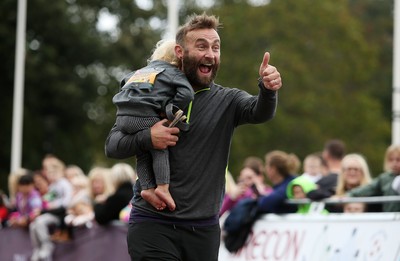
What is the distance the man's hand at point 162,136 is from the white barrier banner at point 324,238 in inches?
144

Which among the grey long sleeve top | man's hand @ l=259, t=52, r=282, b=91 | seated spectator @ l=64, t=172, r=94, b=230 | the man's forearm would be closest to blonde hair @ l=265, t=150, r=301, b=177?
seated spectator @ l=64, t=172, r=94, b=230

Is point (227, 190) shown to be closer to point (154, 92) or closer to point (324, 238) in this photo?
point (324, 238)

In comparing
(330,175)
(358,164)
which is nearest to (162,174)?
(358,164)

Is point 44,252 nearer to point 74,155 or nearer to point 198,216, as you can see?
point 198,216

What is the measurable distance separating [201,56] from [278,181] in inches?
206

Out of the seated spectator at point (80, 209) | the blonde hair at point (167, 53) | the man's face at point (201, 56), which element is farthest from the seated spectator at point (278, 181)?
the man's face at point (201, 56)

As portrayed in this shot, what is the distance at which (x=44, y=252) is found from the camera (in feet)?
52.0

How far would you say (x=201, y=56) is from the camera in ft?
23.4

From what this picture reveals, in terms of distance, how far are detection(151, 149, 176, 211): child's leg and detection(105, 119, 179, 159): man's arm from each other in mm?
63

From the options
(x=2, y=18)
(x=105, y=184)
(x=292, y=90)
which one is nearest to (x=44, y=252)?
(x=105, y=184)

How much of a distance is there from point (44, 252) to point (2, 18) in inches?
712

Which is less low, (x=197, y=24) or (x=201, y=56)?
(x=197, y=24)

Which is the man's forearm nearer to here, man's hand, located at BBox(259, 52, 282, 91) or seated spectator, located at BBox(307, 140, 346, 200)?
man's hand, located at BBox(259, 52, 282, 91)

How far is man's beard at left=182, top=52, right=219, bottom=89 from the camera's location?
716cm
